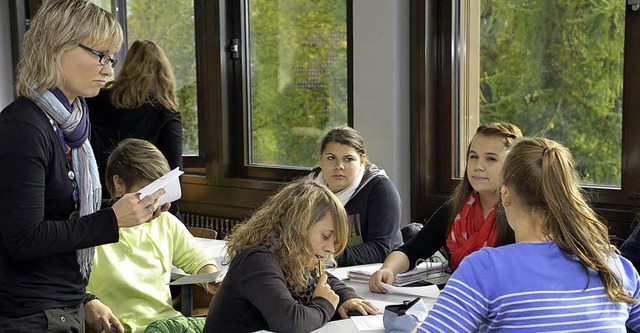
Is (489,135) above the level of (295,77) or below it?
below

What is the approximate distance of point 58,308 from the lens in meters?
1.94

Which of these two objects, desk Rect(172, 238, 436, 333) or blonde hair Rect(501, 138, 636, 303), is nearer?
blonde hair Rect(501, 138, 636, 303)

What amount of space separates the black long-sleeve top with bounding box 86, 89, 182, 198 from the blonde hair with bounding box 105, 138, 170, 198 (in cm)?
100

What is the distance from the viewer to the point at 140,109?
4066 mm

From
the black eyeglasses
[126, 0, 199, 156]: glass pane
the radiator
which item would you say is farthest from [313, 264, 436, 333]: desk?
[126, 0, 199, 156]: glass pane

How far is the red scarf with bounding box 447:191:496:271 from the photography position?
112 inches

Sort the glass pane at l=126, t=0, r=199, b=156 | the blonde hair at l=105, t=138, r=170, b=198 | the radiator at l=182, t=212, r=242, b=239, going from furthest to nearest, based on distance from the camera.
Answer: the glass pane at l=126, t=0, r=199, b=156 < the radiator at l=182, t=212, r=242, b=239 < the blonde hair at l=105, t=138, r=170, b=198

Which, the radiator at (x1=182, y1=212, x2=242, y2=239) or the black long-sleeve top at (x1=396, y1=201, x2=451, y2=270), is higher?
the black long-sleeve top at (x1=396, y1=201, x2=451, y2=270)

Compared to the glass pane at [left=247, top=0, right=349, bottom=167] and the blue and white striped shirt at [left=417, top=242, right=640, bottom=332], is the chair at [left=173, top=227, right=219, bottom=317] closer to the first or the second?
the glass pane at [left=247, top=0, right=349, bottom=167]

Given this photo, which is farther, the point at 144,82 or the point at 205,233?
the point at 144,82

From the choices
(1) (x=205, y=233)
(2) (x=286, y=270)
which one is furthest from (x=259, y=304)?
(1) (x=205, y=233)

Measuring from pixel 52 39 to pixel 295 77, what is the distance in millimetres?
3001

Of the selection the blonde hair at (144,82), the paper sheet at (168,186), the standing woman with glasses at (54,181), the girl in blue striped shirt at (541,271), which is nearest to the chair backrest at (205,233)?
the blonde hair at (144,82)

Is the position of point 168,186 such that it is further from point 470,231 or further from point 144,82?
point 144,82
